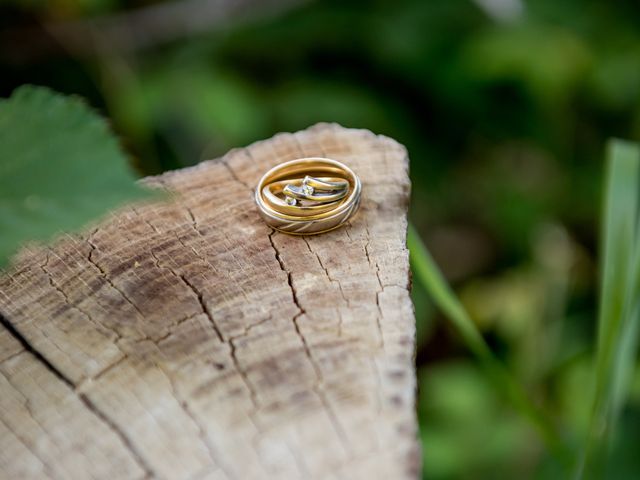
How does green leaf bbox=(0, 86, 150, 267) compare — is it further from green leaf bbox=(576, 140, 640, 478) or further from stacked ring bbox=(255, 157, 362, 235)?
green leaf bbox=(576, 140, 640, 478)

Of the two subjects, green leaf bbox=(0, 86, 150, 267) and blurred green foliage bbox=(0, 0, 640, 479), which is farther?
blurred green foliage bbox=(0, 0, 640, 479)

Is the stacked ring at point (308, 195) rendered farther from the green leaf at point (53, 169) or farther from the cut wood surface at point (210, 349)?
the green leaf at point (53, 169)

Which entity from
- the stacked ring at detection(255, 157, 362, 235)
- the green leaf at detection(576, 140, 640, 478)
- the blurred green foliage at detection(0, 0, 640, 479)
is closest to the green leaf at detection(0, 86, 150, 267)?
the stacked ring at detection(255, 157, 362, 235)

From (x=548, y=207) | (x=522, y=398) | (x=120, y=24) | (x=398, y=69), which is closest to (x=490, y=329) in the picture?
(x=548, y=207)

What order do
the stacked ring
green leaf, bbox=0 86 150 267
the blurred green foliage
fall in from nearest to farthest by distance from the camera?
green leaf, bbox=0 86 150 267 → the stacked ring → the blurred green foliage

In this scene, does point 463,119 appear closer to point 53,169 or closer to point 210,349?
point 210,349

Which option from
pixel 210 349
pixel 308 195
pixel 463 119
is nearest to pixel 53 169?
pixel 210 349

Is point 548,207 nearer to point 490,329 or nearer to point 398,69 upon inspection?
point 490,329
